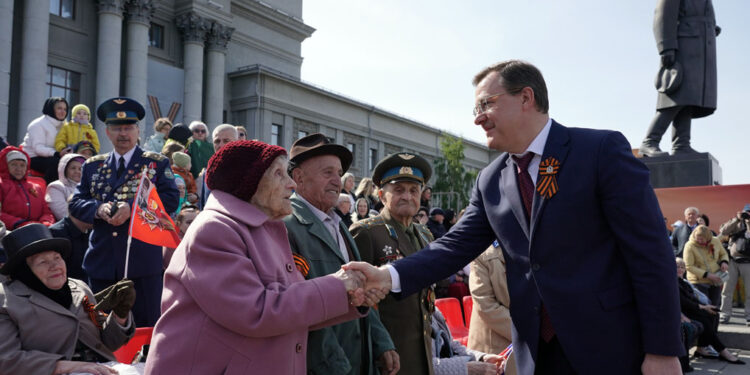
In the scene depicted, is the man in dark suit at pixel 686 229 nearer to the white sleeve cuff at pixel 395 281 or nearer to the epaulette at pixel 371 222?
the epaulette at pixel 371 222

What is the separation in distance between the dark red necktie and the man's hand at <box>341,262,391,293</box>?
2.55ft

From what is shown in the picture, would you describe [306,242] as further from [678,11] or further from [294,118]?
[294,118]

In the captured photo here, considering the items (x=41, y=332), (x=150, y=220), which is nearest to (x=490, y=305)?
(x=150, y=220)

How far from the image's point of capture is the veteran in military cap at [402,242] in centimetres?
388

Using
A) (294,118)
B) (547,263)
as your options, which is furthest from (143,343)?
(294,118)

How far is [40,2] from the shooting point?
24141mm

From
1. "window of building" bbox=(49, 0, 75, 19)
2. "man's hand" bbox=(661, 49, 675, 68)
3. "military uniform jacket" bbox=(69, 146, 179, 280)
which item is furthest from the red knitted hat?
"window of building" bbox=(49, 0, 75, 19)

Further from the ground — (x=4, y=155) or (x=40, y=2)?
(x=40, y=2)

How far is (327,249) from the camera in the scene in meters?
3.29

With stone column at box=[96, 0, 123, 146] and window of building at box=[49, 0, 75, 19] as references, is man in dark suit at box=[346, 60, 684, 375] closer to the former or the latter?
stone column at box=[96, 0, 123, 146]

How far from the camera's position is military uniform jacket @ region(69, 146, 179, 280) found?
477cm

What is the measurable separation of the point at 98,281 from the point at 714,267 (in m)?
10.6

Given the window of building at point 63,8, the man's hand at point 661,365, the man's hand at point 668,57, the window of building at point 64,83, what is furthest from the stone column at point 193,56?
the man's hand at point 661,365

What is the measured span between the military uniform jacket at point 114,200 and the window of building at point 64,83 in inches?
986
